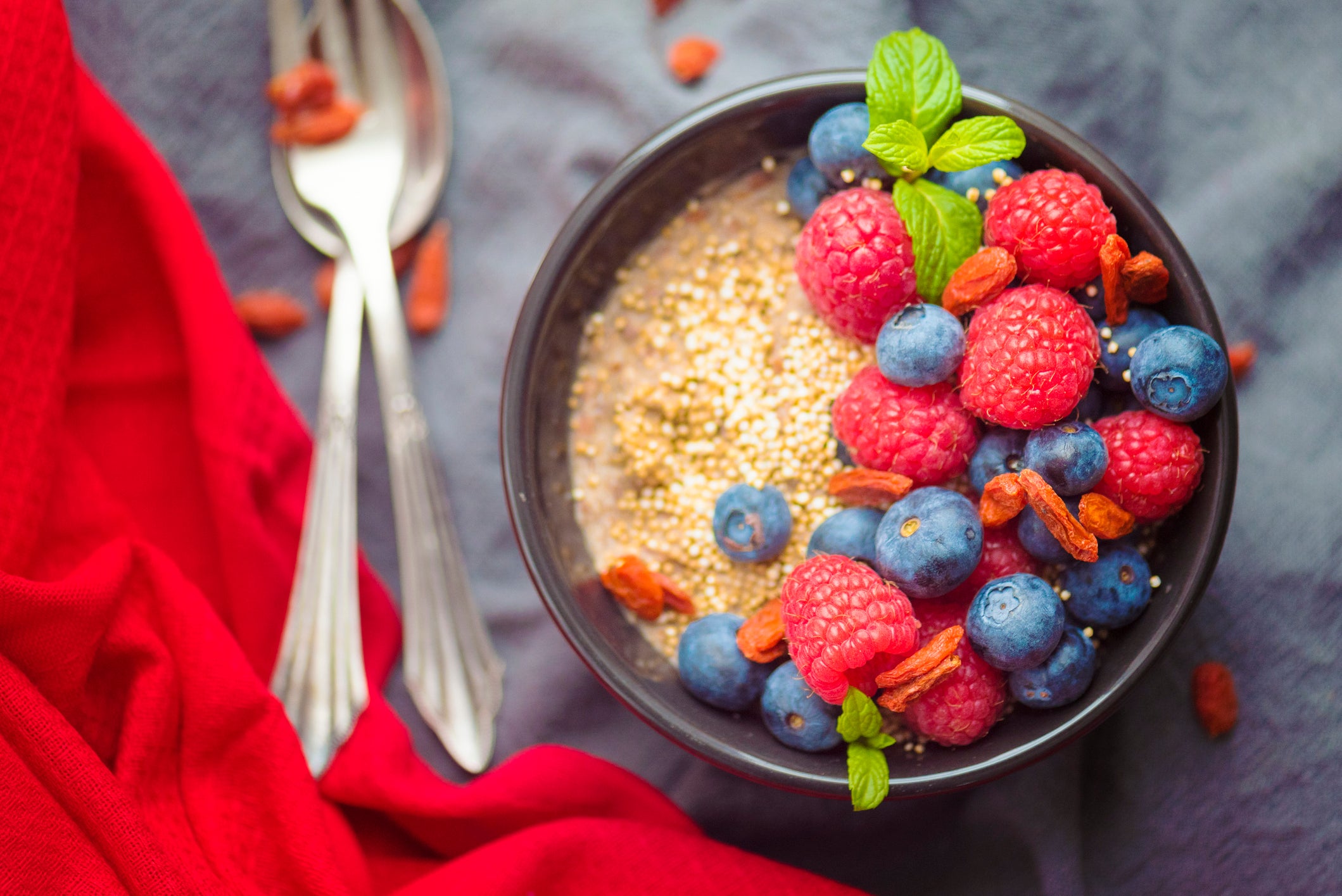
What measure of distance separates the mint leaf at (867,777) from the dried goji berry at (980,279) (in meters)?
0.33

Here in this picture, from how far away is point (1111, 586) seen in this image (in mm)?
735

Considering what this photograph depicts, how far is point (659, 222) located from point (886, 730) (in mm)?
481

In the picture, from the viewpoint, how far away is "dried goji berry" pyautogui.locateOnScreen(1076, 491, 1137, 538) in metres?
0.70

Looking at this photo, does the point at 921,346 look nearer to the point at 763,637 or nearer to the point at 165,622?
the point at 763,637

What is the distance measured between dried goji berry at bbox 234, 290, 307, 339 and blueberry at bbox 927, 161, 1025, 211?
2.23 ft

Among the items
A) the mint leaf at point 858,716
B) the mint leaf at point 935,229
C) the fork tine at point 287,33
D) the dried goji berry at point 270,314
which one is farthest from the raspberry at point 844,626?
the fork tine at point 287,33

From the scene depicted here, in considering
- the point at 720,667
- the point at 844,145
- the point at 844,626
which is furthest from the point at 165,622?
the point at 844,145

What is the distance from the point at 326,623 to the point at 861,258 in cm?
63

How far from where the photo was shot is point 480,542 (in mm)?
1054

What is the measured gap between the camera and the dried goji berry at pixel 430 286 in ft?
3.51

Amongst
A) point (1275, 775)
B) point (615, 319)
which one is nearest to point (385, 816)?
point (615, 319)

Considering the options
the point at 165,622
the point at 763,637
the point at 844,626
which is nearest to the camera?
the point at 844,626

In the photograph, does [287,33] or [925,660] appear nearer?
[925,660]

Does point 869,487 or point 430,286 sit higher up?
point 869,487
